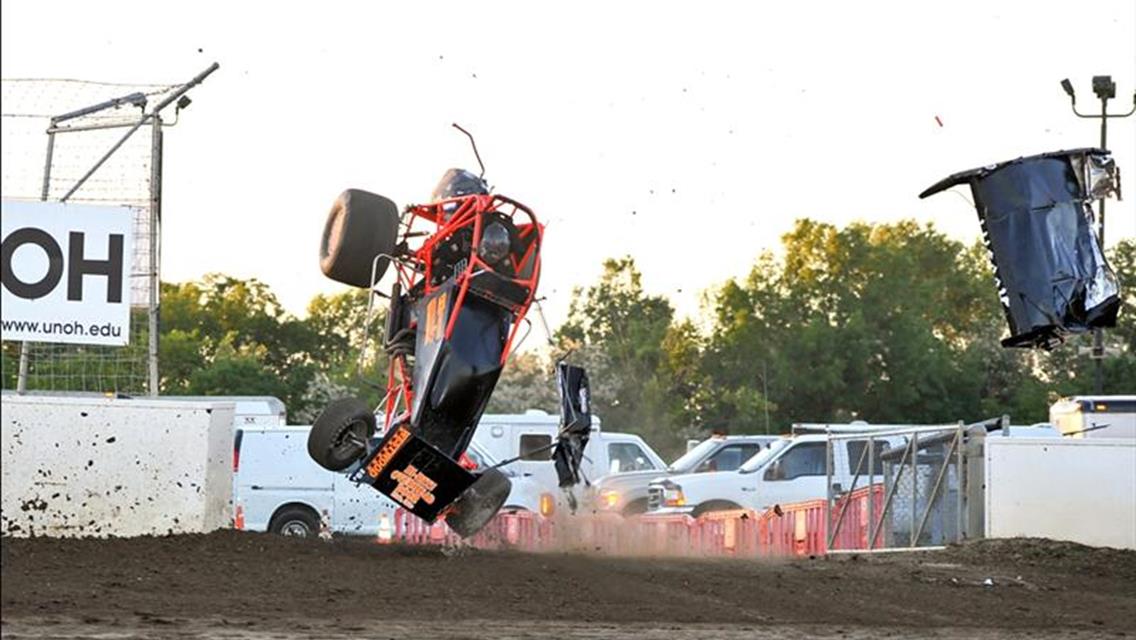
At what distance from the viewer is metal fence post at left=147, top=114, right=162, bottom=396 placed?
14.8 meters

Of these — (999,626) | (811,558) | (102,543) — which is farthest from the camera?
(811,558)

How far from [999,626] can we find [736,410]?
43491 millimetres

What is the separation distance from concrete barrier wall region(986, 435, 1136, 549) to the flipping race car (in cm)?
654

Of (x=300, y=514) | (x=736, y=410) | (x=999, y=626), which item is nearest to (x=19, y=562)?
(x=999, y=626)

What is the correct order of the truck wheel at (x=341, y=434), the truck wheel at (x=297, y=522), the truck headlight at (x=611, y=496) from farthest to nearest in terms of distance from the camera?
the truck wheel at (x=297, y=522) → the truck headlight at (x=611, y=496) → the truck wheel at (x=341, y=434)

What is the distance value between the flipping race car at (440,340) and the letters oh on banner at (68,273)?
188cm

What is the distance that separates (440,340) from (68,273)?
3.61 meters

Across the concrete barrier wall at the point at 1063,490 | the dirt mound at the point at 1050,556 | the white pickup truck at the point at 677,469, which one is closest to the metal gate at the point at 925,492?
the concrete barrier wall at the point at 1063,490

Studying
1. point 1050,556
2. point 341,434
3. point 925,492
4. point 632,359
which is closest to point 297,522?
point 925,492

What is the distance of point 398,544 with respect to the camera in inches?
602

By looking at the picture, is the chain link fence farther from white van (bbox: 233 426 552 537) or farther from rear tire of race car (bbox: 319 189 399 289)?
white van (bbox: 233 426 552 537)

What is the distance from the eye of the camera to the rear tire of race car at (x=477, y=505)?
42.2 feet

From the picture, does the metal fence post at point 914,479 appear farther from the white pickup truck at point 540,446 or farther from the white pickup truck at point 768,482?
the white pickup truck at point 768,482

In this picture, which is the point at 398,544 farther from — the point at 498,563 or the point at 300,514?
the point at 300,514
